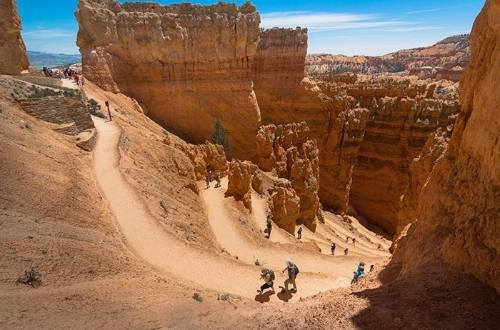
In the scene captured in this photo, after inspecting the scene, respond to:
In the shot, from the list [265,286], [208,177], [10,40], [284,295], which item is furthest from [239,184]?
[10,40]

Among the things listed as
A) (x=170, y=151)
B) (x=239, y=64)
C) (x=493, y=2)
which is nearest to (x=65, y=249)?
(x=493, y=2)

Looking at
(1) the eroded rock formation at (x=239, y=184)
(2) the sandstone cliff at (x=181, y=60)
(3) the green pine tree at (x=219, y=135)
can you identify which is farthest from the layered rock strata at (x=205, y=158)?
(2) the sandstone cliff at (x=181, y=60)

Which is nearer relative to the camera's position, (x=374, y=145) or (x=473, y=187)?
(x=473, y=187)

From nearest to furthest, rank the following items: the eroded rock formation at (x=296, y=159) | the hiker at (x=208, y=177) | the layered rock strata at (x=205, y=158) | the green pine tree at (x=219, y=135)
→ the hiker at (x=208, y=177)
the layered rock strata at (x=205, y=158)
the green pine tree at (x=219, y=135)
the eroded rock formation at (x=296, y=159)

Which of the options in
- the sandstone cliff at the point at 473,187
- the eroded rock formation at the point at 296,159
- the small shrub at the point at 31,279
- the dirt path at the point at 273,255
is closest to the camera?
the sandstone cliff at the point at 473,187

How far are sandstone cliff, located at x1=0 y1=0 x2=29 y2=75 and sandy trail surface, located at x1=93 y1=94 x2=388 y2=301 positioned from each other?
941 centimetres

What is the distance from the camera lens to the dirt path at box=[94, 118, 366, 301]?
14.3 metres

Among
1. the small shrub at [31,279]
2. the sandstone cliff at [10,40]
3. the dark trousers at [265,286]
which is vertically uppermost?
the sandstone cliff at [10,40]

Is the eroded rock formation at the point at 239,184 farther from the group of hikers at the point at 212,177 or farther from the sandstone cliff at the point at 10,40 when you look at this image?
the sandstone cliff at the point at 10,40

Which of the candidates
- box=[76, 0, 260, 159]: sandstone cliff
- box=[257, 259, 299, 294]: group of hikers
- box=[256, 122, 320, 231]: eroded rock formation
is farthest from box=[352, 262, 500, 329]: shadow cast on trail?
box=[76, 0, 260, 159]: sandstone cliff

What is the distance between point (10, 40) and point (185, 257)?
21473 mm

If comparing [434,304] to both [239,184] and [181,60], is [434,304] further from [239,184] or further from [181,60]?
[181,60]

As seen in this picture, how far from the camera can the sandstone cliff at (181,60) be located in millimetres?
31125

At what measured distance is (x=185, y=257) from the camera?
15117mm
